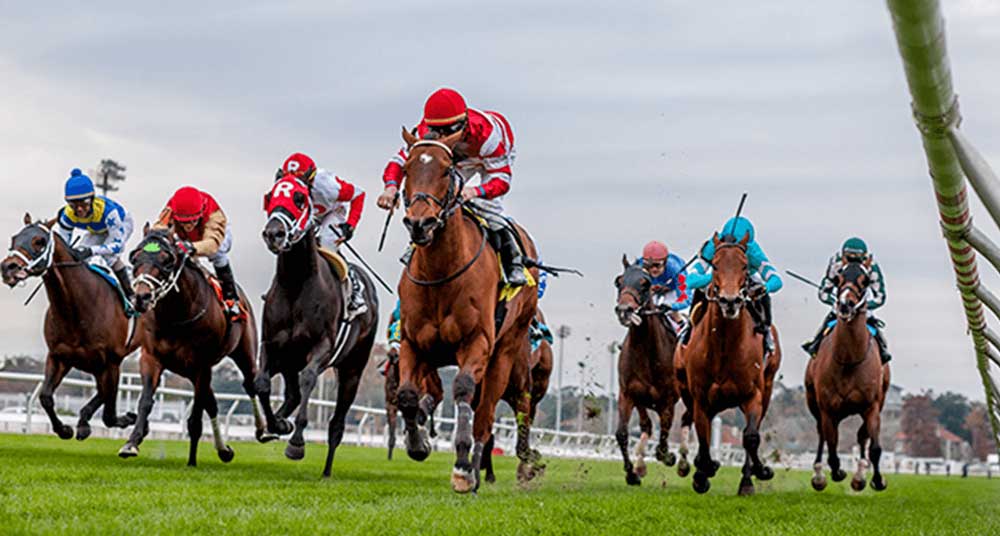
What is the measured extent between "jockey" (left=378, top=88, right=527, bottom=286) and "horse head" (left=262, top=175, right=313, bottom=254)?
186cm

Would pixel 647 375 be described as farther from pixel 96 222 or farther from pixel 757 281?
pixel 96 222

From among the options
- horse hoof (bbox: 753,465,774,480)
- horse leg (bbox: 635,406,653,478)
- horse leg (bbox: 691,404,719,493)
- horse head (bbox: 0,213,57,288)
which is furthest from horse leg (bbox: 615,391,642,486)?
horse head (bbox: 0,213,57,288)

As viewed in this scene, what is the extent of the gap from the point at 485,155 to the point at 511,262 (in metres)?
0.78

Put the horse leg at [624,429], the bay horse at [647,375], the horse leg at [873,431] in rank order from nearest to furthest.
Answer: the horse leg at [873,431] < the horse leg at [624,429] < the bay horse at [647,375]

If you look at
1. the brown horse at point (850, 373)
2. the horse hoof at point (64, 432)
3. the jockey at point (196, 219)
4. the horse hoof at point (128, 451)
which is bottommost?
the horse hoof at point (128, 451)

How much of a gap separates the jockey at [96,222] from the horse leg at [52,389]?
0.97 meters

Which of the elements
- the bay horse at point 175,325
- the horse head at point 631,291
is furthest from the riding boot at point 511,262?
the horse head at point 631,291

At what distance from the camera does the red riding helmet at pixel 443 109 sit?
873 centimetres

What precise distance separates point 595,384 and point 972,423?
388 feet

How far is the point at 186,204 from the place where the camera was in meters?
12.0

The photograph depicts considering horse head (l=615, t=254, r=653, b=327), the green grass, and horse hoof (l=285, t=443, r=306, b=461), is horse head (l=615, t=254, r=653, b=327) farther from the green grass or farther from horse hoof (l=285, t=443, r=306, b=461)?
horse hoof (l=285, t=443, r=306, b=461)

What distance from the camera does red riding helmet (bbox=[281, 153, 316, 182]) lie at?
11391mm

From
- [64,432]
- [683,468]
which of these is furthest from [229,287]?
[683,468]

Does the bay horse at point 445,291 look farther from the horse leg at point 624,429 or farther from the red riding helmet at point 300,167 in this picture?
the horse leg at point 624,429
